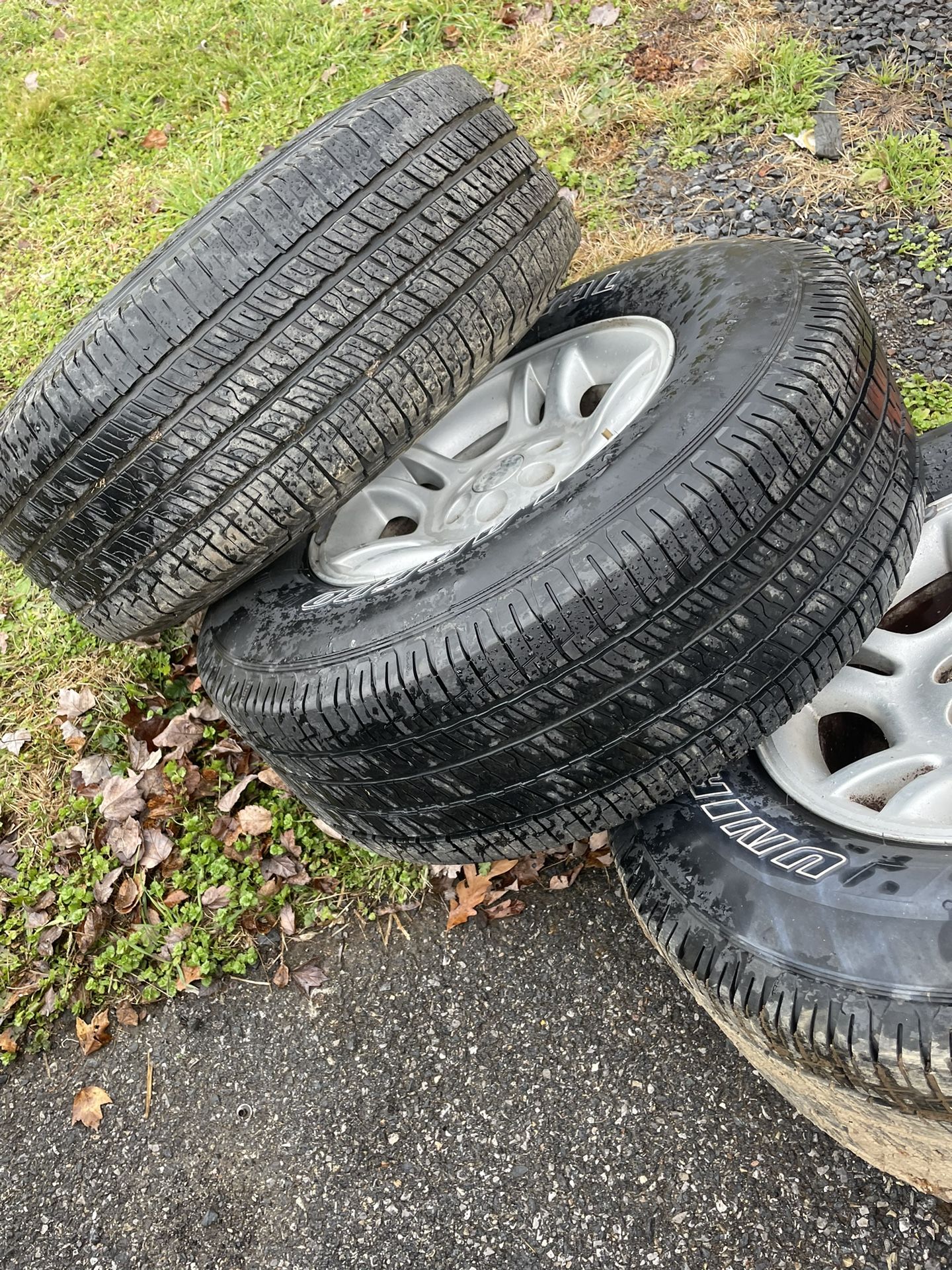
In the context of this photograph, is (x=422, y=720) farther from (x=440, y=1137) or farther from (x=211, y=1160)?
(x=211, y=1160)

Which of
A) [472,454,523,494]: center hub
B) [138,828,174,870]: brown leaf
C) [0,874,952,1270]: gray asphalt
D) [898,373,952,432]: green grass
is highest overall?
[472,454,523,494]: center hub

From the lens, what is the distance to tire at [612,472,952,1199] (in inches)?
66.1

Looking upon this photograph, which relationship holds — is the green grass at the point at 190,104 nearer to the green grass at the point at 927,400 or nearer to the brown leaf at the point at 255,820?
the green grass at the point at 927,400

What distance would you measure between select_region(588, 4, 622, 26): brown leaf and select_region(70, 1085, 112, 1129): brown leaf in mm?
5211

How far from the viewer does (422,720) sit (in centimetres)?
199

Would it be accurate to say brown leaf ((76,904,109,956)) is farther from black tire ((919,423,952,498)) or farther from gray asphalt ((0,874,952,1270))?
black tire ((919,423,952,498))

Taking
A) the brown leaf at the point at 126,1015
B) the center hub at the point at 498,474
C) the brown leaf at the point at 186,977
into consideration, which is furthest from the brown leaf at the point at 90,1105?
the center hub at the point at 498,474

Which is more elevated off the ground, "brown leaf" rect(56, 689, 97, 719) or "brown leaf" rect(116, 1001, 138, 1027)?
"brown leaf" rect(56, 689, 97, 719)

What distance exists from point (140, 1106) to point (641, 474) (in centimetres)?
223

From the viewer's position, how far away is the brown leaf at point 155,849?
301 centimetres

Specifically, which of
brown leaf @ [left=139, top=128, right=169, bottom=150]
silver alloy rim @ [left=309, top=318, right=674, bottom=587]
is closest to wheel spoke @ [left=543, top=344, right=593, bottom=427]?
silver alloy rim @ [left=309, top=318, right=674, bottom=587]

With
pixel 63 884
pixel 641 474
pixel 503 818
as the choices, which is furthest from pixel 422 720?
pixel 63 884

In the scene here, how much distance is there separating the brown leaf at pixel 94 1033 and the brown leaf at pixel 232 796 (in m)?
0.62

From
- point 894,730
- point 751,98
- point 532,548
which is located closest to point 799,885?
point 894,730
